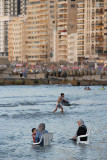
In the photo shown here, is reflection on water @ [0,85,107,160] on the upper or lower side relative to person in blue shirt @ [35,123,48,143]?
lower

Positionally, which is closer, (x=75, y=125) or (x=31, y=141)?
(x=31, y=141)

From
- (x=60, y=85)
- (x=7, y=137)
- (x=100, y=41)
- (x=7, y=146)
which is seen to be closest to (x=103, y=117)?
(x=7, y=137)

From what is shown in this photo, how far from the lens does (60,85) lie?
123062 mm

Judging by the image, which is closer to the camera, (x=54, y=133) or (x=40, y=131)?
(x=40, y=131)

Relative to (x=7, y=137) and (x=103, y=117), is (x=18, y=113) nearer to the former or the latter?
(x=103, y=117)

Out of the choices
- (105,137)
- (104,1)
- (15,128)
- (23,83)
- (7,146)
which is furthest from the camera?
(104,1)

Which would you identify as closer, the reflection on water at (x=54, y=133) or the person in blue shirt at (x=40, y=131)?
the reflection on water at (x=54, y=133)

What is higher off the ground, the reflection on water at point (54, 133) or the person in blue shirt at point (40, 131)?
the person in blue shirt at point (40, 131)

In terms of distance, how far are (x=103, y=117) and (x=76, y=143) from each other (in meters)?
17.7

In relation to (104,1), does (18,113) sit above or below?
below

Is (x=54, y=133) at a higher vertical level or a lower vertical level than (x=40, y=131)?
lower

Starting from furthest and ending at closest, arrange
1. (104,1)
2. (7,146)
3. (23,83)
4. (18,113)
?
(104,1) → (23,83) → (18,113) → (7,146)

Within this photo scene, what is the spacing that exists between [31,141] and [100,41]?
164 meters

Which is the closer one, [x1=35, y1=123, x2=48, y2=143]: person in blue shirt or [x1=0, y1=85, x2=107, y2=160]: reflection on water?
[x1=0, y1=85, x2=107, y2=160]: reflection on water
